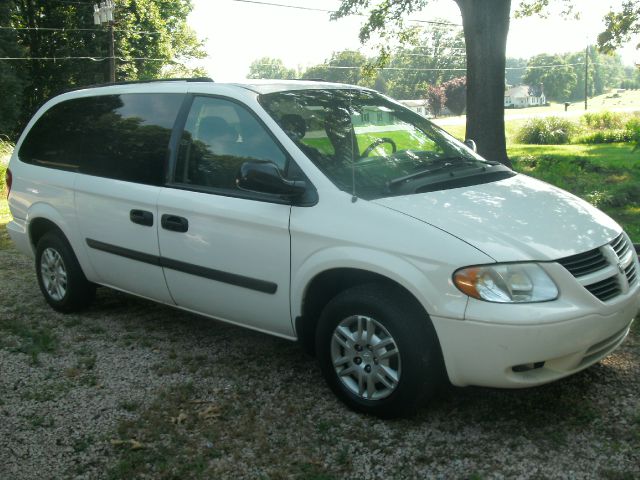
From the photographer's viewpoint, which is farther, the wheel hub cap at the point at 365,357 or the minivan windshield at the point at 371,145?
the minivan windshield at the point at 371,145

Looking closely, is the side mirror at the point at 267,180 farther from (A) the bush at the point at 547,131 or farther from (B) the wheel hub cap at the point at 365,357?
(A) the bush at the point at 547,131

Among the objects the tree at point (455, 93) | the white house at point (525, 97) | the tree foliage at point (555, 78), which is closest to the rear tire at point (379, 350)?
the tree at point (455, 93)

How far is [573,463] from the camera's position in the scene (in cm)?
342

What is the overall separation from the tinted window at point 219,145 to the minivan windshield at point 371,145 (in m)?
0.15

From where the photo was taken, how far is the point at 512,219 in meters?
3.79

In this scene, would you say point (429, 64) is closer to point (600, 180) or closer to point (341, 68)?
point (341, 68)

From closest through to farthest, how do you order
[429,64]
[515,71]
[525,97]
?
[429,64], [525,97], [515,71]

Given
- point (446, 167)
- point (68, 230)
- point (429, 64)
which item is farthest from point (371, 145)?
point (429, 64)

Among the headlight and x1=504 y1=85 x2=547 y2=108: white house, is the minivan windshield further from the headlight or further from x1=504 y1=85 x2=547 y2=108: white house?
x1=504 y1=85 x2=547 y2=108: white house

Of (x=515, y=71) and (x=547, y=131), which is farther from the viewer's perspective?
(x=515, y=71)

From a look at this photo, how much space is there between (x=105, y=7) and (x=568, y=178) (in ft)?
92.0

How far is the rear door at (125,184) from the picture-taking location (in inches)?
193

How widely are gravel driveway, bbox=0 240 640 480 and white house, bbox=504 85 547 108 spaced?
11469 centimetres

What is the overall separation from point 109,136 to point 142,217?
892 millimetres
